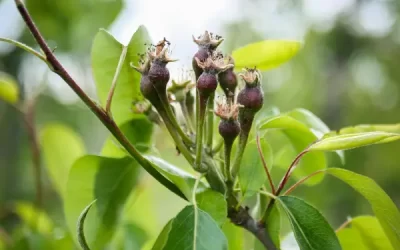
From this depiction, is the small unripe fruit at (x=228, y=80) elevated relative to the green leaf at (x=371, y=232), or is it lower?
elevated

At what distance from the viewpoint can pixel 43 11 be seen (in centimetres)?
99

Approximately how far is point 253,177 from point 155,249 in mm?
90

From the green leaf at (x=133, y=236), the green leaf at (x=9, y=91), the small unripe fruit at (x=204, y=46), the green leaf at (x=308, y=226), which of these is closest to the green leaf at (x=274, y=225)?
the green leaf at (x=308, y=226)

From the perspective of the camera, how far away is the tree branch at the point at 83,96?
14.5 inches

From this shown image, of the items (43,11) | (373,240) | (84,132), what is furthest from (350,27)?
(373,240)

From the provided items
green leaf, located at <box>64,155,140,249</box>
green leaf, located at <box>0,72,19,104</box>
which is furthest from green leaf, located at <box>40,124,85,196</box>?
green leaf, located at <box>64,155,140,249</box>

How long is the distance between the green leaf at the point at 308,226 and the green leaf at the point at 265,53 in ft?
0.54

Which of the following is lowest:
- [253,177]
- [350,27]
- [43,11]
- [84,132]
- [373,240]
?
[350,27]

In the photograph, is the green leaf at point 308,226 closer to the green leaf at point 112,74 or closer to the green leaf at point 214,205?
the green leaf at point 214,205

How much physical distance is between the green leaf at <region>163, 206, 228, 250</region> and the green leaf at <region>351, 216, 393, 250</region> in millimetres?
174

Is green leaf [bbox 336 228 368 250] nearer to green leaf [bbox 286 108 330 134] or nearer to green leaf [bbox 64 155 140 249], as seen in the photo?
green leaf [bbox 286 108 330 134]

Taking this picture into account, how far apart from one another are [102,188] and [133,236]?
0.22 meters

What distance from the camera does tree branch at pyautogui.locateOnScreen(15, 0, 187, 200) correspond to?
1.21 ft

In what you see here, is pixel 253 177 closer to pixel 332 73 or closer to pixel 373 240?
pixel 373 240
